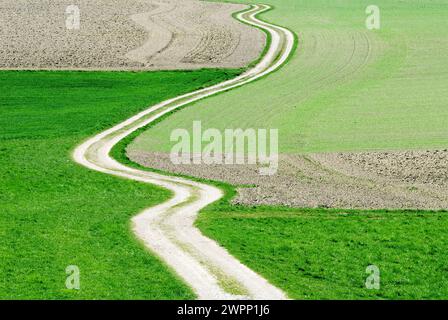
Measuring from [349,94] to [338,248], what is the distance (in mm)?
37519

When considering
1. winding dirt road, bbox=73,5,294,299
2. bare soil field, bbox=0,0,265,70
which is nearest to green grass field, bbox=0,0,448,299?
winding dirt road, bbox=73,5,294,299

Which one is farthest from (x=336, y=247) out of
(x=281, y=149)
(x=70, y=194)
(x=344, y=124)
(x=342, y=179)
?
(x=344, y=124)

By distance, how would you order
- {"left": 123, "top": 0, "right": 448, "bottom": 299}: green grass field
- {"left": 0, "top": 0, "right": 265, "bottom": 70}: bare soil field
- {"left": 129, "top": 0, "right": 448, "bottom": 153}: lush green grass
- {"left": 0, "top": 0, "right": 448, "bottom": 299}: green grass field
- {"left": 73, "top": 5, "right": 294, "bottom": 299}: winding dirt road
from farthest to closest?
{"left": 0, "top": 0, "right": 265, "bottom": 70}: bare soil field
{"left": 129, "top": 0, "right": 448, "bottom": 153}: lush green grass
{"left": 123, "top": 0, "right": 448, "bottom": 299}: green grass field
{"left": 0, "top": 0, "right": 448, "bottom": 299}: green grass field
{"left": 73, "top": 5, "right": 294, "bottom": 299}: winding dirt road

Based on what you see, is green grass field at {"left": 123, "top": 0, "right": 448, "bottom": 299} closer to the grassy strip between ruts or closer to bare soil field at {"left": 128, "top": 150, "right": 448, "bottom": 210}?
the grassy strip between ruts

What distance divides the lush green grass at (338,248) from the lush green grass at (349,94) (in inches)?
636

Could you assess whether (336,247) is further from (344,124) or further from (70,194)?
(344,124)

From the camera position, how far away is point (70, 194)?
44.3 meters

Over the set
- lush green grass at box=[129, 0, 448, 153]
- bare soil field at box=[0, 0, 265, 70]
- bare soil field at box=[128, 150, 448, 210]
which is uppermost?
bare soil field at box=[0, 0, 265, 70]

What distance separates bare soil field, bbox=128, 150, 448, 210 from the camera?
141 ft

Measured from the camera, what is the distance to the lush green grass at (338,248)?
29.3 meters

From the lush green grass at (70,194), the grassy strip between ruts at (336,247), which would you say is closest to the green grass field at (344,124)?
the grassy strip between ruts at (336,247)

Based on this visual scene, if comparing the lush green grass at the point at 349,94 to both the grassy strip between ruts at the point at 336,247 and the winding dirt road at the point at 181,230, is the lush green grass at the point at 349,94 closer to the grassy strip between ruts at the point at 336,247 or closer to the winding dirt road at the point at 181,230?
the winding dirt road at the point at 181,230

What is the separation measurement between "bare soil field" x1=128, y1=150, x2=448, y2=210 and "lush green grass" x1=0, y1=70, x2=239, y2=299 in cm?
523

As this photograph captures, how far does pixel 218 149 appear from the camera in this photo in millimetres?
56031
